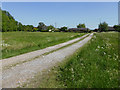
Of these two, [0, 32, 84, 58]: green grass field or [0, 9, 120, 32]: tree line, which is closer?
[0, 32, 84, 58]: green grass field

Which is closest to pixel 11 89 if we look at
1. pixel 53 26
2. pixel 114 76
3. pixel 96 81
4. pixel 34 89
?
pixel 34 89

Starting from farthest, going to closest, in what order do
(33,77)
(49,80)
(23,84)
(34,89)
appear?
1. (33,77)
2. (49,80)
3. (23,84)
4. (34,89)

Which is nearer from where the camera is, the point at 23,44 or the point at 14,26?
the point at 23,44

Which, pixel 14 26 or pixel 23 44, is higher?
pixel 14 26

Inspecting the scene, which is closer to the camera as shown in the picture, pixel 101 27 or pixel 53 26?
pixel 101 27

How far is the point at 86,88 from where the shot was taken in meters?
3.33

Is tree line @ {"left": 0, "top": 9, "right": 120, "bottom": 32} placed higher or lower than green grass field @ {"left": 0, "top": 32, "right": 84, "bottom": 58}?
higher

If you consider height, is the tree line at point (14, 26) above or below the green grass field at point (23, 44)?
above

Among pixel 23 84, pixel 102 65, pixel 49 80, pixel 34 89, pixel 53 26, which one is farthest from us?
pixel 53 26

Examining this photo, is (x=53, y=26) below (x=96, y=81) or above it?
above

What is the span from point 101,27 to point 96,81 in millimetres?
115675

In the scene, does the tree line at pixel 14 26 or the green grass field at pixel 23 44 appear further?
the tree line at pixel 14 26

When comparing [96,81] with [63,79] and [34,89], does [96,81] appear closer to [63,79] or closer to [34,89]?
[63,79]

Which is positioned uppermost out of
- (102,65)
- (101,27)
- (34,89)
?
(101,27)
